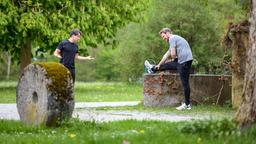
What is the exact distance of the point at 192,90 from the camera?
18.3 metres

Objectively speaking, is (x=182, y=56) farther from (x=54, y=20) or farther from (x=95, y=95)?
(x=54, y=20)

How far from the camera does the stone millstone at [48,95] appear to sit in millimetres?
11734

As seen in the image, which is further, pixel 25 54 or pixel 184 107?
pixel 25 54

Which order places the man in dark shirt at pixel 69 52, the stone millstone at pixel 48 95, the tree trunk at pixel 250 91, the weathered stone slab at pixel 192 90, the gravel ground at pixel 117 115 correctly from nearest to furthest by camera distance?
the tree trunk at pixel 250 91 → the stone millstone at pixel 48 95 → the gravel ground at pixel 117 115 → the man in dark shirt at pixel 69 52 → the weathered stone slab at pixel 192 90

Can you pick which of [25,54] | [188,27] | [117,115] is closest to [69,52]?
[117,115]

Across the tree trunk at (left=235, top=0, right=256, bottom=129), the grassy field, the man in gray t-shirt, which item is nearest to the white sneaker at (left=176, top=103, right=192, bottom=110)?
the man in gray t-shirt

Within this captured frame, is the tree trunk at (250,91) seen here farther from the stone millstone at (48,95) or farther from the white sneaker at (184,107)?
the white sneaker at (184,107)

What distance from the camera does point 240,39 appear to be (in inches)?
620

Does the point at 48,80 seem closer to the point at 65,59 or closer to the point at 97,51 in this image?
the point at 65,59

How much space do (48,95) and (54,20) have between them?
61.2 ft

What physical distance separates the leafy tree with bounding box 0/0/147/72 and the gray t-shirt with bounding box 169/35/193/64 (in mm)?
12671

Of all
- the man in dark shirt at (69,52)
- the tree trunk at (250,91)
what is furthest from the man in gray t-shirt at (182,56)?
the tree trunk at (250,91)

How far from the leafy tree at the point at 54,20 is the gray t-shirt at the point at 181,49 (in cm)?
1267

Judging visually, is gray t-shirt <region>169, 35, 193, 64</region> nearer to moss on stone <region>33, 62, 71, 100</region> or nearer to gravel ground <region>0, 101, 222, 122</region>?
gravel ground <region>0, 101, 222, 122</region>
